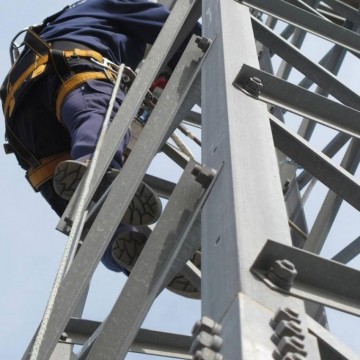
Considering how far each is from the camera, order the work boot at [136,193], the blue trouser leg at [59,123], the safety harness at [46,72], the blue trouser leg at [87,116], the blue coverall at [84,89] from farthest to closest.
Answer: the safety harness at [46,72] < the blue coverall at [84,89] < the blue trouser leg at [59,123] < the blue trouser leg at [87,116] < the work boot at [136,193]

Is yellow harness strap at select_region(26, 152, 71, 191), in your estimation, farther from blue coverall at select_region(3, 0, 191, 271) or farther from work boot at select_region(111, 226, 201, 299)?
work boot at select_region(111, 226, 201, 299)

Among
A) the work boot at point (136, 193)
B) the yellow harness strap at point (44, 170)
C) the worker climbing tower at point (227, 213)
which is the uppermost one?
the worker climbing tower at point (227, 213)

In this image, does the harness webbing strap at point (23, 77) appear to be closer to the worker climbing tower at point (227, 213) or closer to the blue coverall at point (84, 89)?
the blue coverall at point (84, 89)

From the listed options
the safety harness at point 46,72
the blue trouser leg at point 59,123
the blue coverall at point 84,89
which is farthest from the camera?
the safety harness at point 46,72

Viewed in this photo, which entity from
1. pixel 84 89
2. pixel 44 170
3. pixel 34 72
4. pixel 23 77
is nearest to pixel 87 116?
pixel 84 89

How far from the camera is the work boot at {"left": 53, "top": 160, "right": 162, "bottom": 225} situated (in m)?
4.68

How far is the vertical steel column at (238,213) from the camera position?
7.27 feet

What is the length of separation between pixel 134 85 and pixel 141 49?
2.08m

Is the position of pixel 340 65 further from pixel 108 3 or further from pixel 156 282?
pixel 156 282

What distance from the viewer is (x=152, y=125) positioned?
3.86m

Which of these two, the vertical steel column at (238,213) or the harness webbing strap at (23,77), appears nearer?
the vertical steel column at (238,213)

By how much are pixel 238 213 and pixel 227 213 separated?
5 centimetres

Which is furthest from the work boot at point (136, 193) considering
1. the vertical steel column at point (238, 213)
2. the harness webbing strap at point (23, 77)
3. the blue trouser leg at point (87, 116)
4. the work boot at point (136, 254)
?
the harness webbing strap at point (23, 77)

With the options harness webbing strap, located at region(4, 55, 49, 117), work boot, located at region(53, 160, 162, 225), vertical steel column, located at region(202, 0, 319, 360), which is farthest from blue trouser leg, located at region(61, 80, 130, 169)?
vertical steel column, located at region(202, 0, 319, 360)
